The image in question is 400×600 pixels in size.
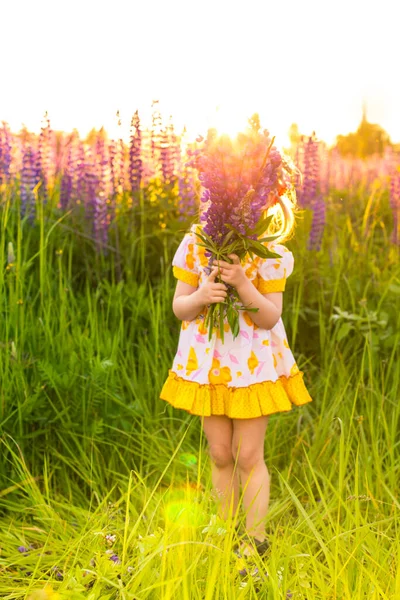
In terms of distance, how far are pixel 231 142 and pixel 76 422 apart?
56.5 inches

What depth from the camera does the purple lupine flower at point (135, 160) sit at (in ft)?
13.6

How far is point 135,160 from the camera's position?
4.23 meters

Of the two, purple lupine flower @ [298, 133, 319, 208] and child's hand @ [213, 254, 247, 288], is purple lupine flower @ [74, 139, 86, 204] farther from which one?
child's hand @ [213, 254, 247, 288]

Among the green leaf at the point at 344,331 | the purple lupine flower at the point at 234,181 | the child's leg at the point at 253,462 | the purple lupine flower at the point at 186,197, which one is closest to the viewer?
the purple lupine flower at the point at 234,181

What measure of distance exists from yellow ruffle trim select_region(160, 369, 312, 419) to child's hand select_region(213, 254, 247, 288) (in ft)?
1.45

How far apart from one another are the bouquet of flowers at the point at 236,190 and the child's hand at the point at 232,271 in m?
0.02

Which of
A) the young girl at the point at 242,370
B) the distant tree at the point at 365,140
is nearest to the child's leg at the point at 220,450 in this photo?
the young girl at the point at 242,370

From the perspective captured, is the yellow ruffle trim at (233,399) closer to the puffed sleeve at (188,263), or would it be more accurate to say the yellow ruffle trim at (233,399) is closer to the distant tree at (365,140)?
the puffed sleeve at (188,263)

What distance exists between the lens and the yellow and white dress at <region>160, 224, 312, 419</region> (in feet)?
8.61

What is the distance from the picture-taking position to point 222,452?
9.07 ft

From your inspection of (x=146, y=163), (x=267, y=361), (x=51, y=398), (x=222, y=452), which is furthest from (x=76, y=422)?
(x=146, y=163)

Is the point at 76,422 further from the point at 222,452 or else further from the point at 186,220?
the point at 186,220

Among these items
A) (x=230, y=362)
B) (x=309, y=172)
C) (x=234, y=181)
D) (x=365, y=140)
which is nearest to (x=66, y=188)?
(x=309, y=172)

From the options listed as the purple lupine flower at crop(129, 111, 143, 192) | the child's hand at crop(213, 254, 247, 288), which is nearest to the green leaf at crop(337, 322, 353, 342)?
the child's hand at crop(213, 254, 247, 288)
